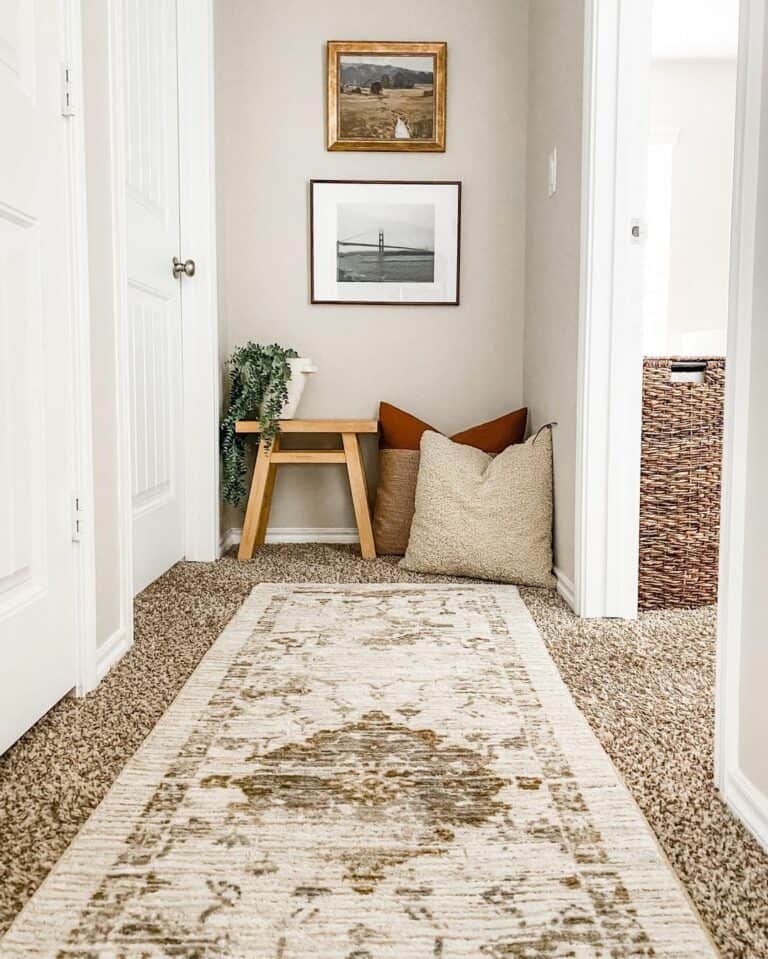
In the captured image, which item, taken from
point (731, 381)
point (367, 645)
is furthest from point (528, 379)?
point (731, 381)

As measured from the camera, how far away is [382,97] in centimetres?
317

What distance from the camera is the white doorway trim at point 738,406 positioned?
118 centimetres

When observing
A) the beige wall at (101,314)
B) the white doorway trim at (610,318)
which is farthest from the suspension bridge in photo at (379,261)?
the beige wall at (101,314)

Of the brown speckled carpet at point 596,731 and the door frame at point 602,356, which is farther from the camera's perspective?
the door frame at point 602,356

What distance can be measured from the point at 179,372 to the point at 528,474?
1.12 meters

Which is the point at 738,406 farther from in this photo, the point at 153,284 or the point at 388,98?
the point at 388,98

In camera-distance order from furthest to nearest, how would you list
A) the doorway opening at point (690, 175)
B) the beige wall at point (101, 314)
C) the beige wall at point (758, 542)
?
the doorway opening at point (690, 175), the beige wall at point (101, 314), the beige wall at point (758, 542)

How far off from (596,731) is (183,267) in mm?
1952

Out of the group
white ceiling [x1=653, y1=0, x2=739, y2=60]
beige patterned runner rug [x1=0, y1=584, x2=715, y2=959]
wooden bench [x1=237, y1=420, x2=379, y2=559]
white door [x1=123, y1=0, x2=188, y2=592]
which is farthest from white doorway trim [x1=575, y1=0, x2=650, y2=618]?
white ceiling [x1=653, y1=0, x2=739, y2=60]

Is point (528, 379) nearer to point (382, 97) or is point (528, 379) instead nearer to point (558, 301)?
point (558, 301)

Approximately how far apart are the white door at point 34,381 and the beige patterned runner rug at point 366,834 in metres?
0.23

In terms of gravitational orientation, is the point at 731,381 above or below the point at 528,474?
above

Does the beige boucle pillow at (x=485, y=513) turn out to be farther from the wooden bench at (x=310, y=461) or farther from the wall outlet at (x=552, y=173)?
the wall outlet at (x=552, y=173)

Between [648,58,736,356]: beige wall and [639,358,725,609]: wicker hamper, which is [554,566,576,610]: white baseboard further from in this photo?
[648,58,736,356]: beige wall
